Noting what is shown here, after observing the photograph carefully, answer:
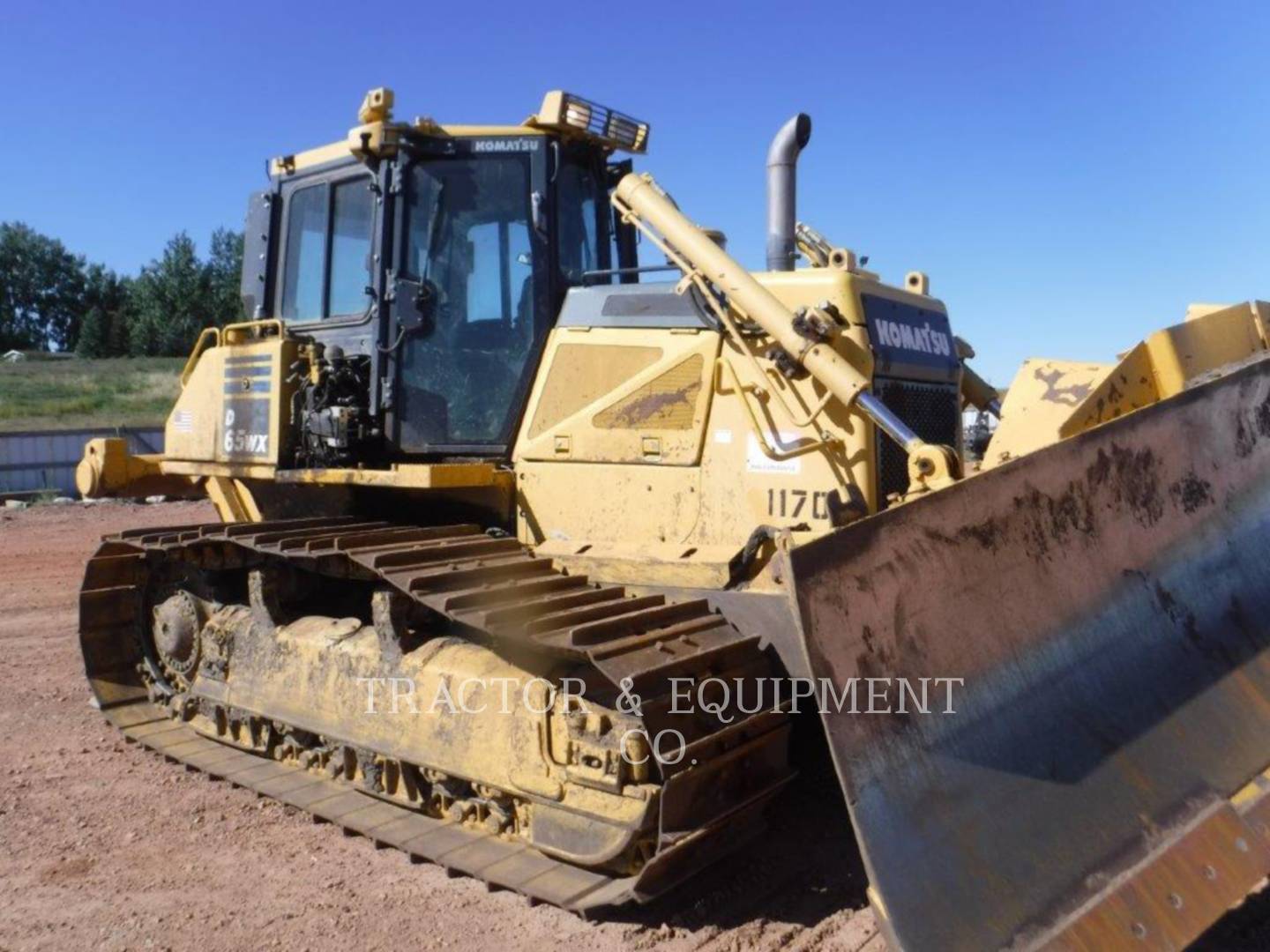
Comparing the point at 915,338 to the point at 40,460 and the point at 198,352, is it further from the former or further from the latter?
the point at 40,460

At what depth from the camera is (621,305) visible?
4836 mm

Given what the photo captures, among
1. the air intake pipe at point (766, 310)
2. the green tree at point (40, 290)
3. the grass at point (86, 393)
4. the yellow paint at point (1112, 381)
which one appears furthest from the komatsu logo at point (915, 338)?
the green tree at point (40, 290)

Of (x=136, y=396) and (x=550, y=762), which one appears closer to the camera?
(x=550, y=762)

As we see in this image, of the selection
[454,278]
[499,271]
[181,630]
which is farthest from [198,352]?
[499,271]

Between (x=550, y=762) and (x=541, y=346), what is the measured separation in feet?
6.26

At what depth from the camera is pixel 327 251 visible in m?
5.77

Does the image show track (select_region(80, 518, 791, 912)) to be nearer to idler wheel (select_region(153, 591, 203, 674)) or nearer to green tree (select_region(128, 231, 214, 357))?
idler wheel (select_region(153, 591, 203, 674))

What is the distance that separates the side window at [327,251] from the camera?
556 centimetres

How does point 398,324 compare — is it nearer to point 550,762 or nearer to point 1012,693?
point 550,762

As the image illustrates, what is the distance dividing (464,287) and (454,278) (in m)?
0.07

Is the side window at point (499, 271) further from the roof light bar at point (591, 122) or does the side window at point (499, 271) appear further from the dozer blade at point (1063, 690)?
the dozer blade at point (1063, 690)

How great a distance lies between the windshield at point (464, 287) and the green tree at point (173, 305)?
48345mm

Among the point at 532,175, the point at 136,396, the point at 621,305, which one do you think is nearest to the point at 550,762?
the point at 621,305

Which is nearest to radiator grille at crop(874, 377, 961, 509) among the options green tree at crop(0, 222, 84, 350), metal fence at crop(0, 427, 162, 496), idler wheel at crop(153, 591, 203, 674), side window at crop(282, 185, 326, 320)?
side window at crop(282, 185, 326, 320)
